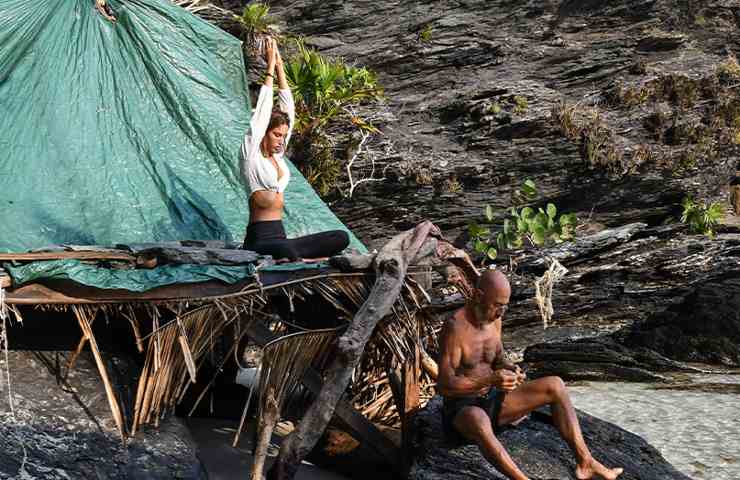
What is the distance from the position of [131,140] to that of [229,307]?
8.37 feet

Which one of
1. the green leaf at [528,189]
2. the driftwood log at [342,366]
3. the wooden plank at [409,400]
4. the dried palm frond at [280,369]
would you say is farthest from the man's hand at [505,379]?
the green leaf at [528,189]

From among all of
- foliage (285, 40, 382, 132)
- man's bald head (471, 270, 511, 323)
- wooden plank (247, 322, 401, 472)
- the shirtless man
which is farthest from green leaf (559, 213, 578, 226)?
man's bald head (471, 270, 511, 323)

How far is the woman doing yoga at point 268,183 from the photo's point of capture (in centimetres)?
610

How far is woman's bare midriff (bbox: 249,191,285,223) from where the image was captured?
6.14m

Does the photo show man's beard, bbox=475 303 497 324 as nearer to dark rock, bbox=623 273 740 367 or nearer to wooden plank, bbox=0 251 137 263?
wooden plank, bbox=0 251 137 263

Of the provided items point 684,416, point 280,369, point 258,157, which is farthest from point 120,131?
point 684,416

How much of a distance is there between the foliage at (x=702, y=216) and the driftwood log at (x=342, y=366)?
7042mm

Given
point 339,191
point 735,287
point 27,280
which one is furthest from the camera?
point 339,191

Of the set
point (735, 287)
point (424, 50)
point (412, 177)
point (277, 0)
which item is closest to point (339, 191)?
point (412, 177)

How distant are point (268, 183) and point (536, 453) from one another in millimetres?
2345

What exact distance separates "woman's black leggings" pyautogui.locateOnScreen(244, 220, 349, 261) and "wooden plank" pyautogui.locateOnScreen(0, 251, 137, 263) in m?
0.78

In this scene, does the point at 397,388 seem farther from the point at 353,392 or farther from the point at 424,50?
the point at 424,50

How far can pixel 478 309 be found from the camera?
5453mm

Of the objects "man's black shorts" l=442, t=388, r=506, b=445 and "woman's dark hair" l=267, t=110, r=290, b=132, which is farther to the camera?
"woman's dark hair" l=267, t=110, r=290, b=132
